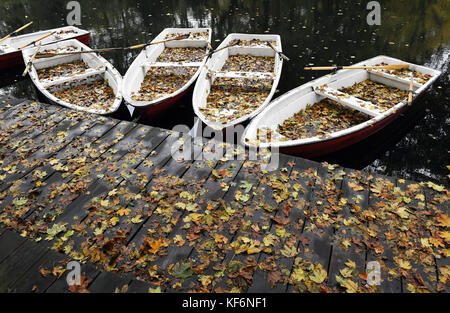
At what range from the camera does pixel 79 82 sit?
808 centimetres


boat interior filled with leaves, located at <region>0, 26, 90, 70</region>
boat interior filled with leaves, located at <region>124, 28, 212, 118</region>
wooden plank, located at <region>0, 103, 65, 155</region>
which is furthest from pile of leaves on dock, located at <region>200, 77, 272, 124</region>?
boat interior filled with leaves, located at <region>0, 26, 90, 70</region>

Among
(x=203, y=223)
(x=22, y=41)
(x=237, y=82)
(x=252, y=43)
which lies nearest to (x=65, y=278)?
(x=203, y=223)

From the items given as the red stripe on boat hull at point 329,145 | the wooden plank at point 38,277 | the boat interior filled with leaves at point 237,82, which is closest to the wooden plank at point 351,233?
the red stripe on boat hull at point 329,145

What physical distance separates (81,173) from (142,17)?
1391 cm

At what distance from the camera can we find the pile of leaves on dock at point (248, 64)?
8.69 metres

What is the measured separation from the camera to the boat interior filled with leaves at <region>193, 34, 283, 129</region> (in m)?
6.39

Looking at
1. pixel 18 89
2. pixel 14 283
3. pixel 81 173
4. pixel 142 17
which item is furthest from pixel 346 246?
pixel 142 17

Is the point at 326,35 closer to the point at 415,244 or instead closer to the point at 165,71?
the point at 165,71

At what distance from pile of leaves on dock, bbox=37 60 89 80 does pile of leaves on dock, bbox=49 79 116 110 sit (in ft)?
3.29

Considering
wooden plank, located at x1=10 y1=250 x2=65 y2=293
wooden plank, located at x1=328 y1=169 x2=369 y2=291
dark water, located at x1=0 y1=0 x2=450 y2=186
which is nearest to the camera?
wooden plank, located at x1=10 y1=250 x2=65 y2=293

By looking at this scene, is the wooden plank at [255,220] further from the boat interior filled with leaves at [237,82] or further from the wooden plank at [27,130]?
the wooden plank at [27,130]

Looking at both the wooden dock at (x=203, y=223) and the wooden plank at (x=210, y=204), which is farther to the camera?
the wooden plank at (x=210, y=204)

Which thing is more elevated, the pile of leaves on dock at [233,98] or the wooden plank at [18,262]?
the pile of leaves on dock at [233,98]

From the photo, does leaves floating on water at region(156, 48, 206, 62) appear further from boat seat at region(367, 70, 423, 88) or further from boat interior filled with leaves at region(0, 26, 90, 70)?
boat seat at region(367, 70, 423, 88)
